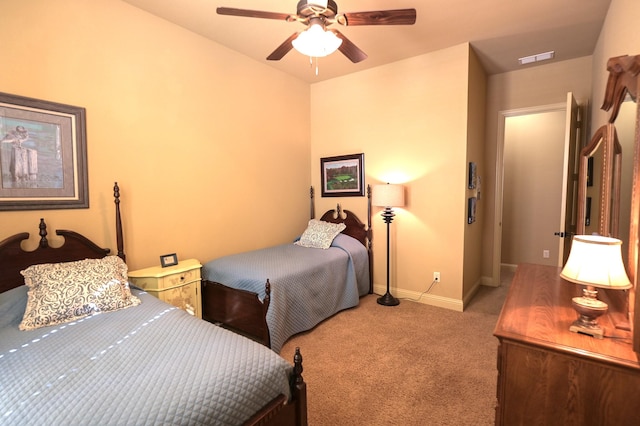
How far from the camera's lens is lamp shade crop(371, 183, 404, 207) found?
3342 millimetres

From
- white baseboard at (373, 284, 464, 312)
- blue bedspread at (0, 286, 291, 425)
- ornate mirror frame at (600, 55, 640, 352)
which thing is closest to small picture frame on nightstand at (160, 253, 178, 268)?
blue bedspread at (0, 286, 291, 425)

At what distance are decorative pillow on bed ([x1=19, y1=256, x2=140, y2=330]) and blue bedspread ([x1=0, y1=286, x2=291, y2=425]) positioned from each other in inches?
3.2

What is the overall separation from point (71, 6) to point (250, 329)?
2.70 metres

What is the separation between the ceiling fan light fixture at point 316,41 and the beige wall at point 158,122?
4.64ft

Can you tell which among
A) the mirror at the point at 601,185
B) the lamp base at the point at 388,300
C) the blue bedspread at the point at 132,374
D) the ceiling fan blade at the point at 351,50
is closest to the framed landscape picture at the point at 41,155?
the blue bedspread at the point at 132,374

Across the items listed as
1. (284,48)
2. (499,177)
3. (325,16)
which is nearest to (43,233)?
(284,48)

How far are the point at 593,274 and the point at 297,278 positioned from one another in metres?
1.98

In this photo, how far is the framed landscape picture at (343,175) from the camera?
3918mm

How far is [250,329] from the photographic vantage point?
8.04 feet

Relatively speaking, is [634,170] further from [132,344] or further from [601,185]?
[132,344]

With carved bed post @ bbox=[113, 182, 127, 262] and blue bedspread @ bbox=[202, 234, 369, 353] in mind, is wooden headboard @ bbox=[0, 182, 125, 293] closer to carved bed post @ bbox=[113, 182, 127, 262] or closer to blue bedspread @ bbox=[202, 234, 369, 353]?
carved bed post @ bbox=[113, 182, 127, 262]

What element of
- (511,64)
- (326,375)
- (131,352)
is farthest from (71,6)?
(511,64)

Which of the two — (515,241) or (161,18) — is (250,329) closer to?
(161,18)

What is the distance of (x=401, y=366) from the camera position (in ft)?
7.38
